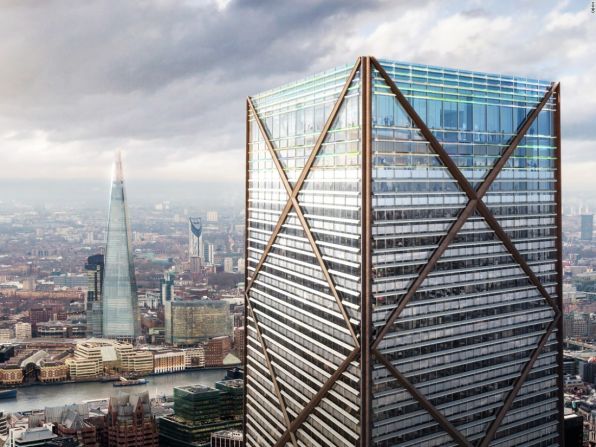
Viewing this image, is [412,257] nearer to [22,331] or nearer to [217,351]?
[217,351]

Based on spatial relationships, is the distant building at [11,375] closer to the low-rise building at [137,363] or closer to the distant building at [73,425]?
the low-rise building at [137,363]

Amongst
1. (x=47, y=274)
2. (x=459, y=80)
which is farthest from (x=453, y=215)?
(x=47, y=274)

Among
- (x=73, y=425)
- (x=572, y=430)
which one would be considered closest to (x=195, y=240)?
(x=73, y=425)

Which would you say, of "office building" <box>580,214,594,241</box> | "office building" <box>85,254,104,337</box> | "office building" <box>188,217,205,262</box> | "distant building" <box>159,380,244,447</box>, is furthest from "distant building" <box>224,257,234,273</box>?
"office building" <box>580,214,594,241</box>

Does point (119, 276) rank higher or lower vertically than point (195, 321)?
higher

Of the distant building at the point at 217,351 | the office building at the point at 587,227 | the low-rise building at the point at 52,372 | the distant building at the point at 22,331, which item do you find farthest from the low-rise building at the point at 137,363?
the office building at the point at 587,227

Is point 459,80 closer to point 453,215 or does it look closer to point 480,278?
point 453,215

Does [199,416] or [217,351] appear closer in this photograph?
[199,416]
